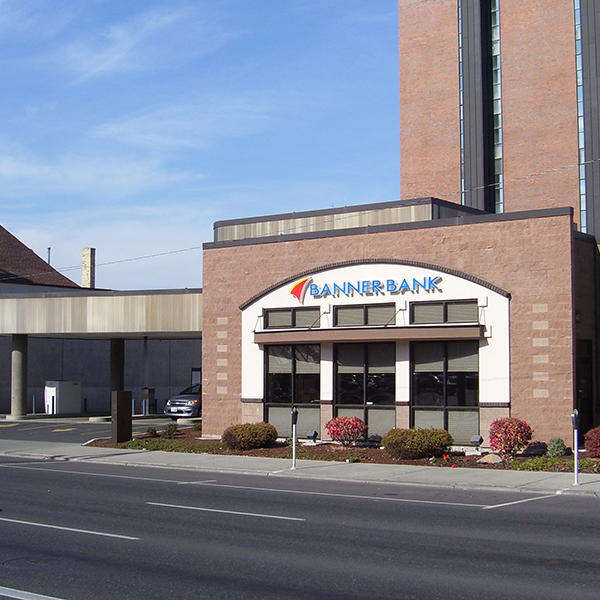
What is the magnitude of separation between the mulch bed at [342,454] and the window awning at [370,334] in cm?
290

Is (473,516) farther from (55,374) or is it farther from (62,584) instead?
(55,374)

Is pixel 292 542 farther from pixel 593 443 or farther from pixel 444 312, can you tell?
pixel 444 312

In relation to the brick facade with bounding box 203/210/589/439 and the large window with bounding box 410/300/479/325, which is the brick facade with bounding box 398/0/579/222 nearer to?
the brick facade with bounding box 203/210/589/439

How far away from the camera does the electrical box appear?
43.4 m

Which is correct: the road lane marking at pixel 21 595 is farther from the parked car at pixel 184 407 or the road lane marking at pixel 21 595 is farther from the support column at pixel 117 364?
the support column at pixel 117 364

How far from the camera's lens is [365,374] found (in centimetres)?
2472

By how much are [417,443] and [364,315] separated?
4.73 metres

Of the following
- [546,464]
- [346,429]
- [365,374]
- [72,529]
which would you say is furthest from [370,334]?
[72,529]

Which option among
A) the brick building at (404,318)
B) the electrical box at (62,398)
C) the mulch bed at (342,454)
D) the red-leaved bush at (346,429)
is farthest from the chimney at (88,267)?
the red-leaved bush at (346,429)

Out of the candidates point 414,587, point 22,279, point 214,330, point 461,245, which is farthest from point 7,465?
point 22,279

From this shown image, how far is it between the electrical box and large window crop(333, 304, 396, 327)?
22.6 metres

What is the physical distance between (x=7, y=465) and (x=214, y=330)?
24.9 feet

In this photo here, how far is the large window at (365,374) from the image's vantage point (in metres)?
24.3

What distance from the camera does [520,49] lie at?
45719 millimetres
